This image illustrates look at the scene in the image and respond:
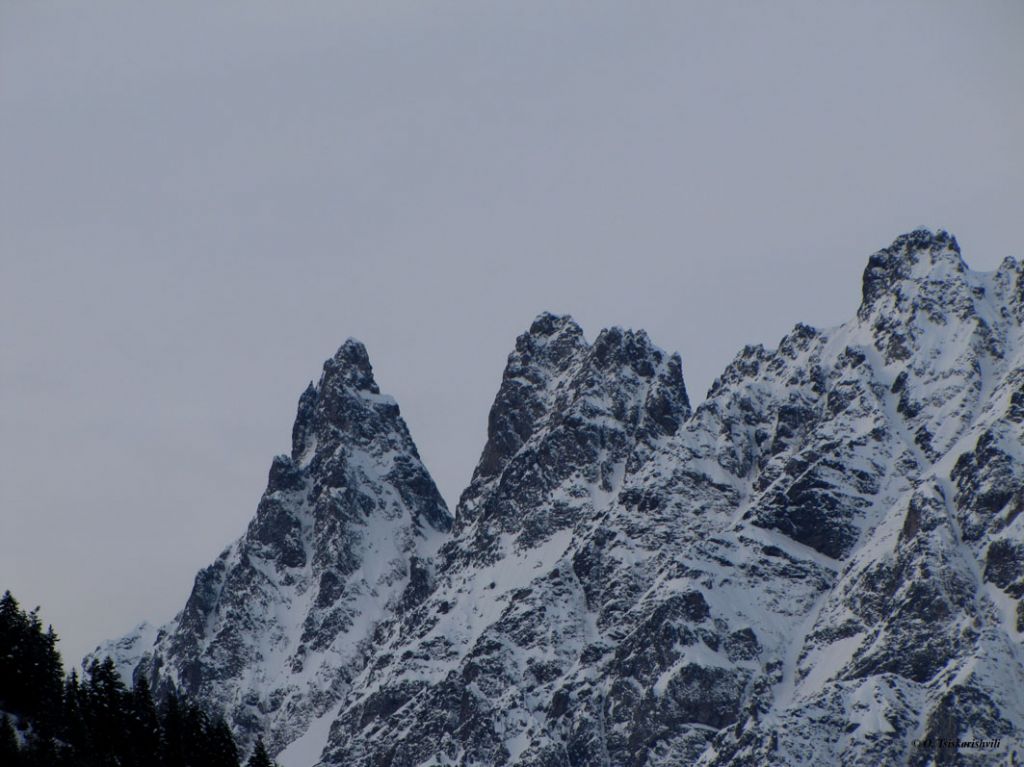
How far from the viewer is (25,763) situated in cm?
19250

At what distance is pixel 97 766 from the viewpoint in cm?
19962

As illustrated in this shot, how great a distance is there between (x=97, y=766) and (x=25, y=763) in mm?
8315
